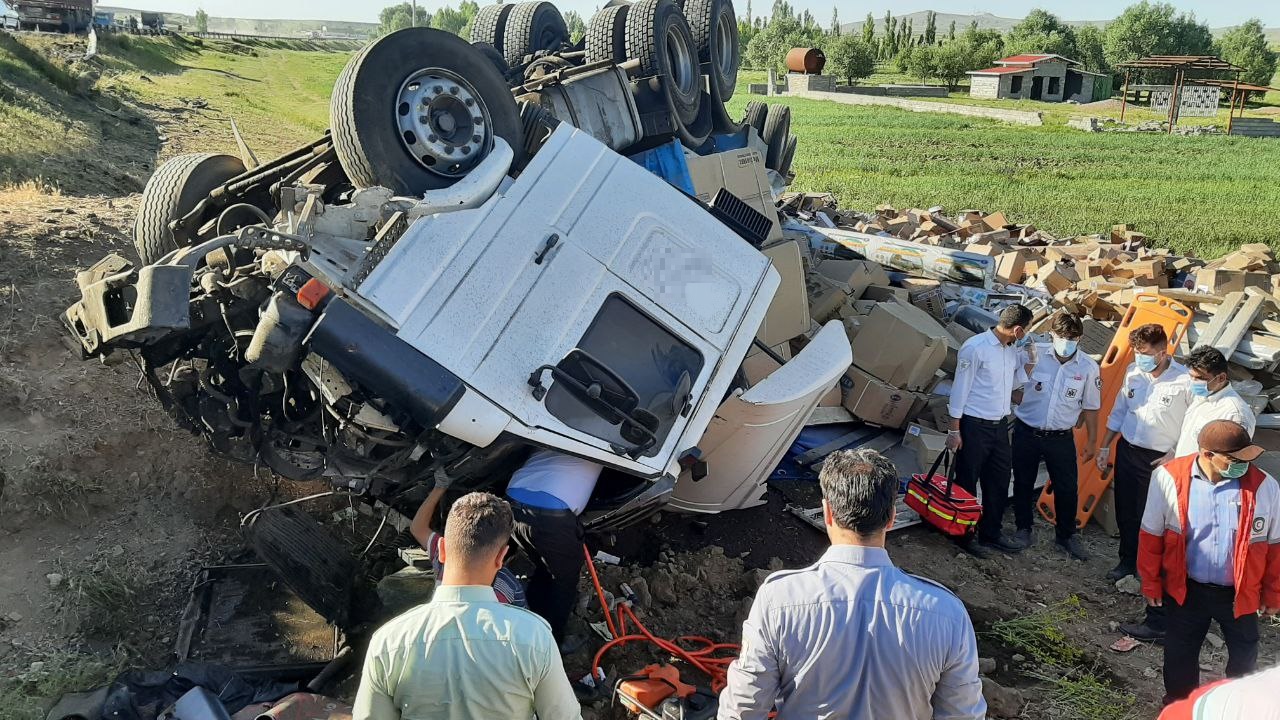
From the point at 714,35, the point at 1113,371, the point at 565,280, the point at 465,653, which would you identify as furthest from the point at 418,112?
the point at 714,35

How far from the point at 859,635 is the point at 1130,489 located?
12.4ft

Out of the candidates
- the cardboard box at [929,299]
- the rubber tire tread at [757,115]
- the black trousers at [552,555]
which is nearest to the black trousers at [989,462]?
the cardboard box at [929,299]

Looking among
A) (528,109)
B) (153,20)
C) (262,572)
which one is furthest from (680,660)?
(153,20)

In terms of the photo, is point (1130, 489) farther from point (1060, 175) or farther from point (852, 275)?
point (1060, 175)

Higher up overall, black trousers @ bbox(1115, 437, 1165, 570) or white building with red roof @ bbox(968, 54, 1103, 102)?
white building with red roof @ bbox(968, 54, 1103, 102)

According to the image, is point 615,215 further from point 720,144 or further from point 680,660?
point 720,144

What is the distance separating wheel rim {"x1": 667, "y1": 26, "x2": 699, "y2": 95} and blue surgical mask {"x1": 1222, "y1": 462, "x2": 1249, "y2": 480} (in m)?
4.93

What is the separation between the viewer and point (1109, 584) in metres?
5.17

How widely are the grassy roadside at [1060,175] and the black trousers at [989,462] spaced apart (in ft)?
33.6

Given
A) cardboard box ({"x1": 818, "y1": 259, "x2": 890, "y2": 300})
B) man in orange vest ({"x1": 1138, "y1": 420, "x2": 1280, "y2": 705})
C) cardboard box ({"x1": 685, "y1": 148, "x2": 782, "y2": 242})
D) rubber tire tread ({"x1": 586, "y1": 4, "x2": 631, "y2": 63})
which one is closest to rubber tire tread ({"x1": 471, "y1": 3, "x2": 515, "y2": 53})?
rubber tire tread ({"x1": 586, "y1": 4, "x2": 631, "y2": 63})

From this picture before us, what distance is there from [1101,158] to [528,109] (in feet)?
83.1

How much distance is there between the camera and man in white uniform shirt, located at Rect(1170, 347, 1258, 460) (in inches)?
170

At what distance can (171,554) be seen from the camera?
179 inches

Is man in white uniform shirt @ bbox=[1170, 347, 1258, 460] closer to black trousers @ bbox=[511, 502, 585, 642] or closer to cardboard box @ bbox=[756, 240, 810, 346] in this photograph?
cardboard box @ bbox=[756, 240, 810, 346]
